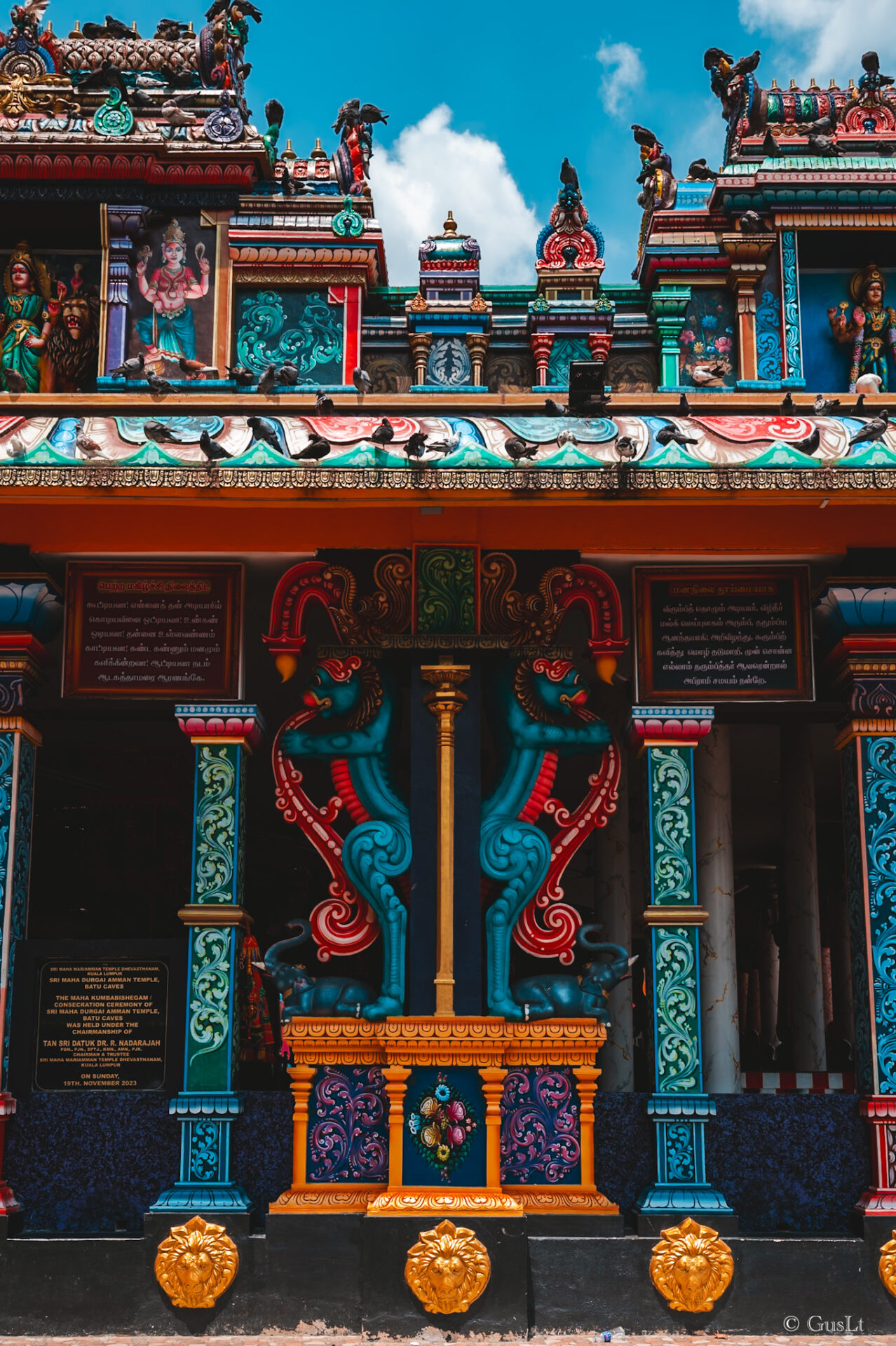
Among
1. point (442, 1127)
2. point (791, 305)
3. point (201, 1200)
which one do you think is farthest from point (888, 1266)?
point (791, 305)

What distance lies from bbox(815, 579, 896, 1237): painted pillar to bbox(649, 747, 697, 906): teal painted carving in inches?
39.7

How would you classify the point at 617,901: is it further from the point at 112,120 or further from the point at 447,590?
the point at 112,120

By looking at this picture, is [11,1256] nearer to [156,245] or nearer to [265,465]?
[265,465]

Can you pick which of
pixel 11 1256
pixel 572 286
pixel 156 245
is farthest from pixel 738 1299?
pixel 156 245

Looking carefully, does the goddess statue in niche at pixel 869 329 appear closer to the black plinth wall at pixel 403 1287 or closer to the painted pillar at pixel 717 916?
the painted pillar at pixel 717 916

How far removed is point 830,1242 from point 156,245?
8932 millimetres

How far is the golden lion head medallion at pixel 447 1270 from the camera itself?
7.61 metres

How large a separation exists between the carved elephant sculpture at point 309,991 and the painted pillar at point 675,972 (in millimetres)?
1762

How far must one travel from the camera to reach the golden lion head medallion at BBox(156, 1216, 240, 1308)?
7.77m

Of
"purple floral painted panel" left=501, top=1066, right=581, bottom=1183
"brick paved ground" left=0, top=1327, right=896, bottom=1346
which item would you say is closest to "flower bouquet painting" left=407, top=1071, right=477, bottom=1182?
"purple floral painted panel" left=501, top=1066, right=581, bottom=1183

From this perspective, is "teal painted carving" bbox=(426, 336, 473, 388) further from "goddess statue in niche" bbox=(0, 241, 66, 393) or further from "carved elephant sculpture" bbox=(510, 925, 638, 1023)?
"carved elephant sculpture" bbox=(510, 925, 638, 1023)

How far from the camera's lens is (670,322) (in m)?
11.8

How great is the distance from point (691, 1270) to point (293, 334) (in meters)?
7.63

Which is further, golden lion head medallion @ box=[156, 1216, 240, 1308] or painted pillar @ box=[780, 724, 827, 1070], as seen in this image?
painted pillar @ box=[780, 724, 827, 1070]
